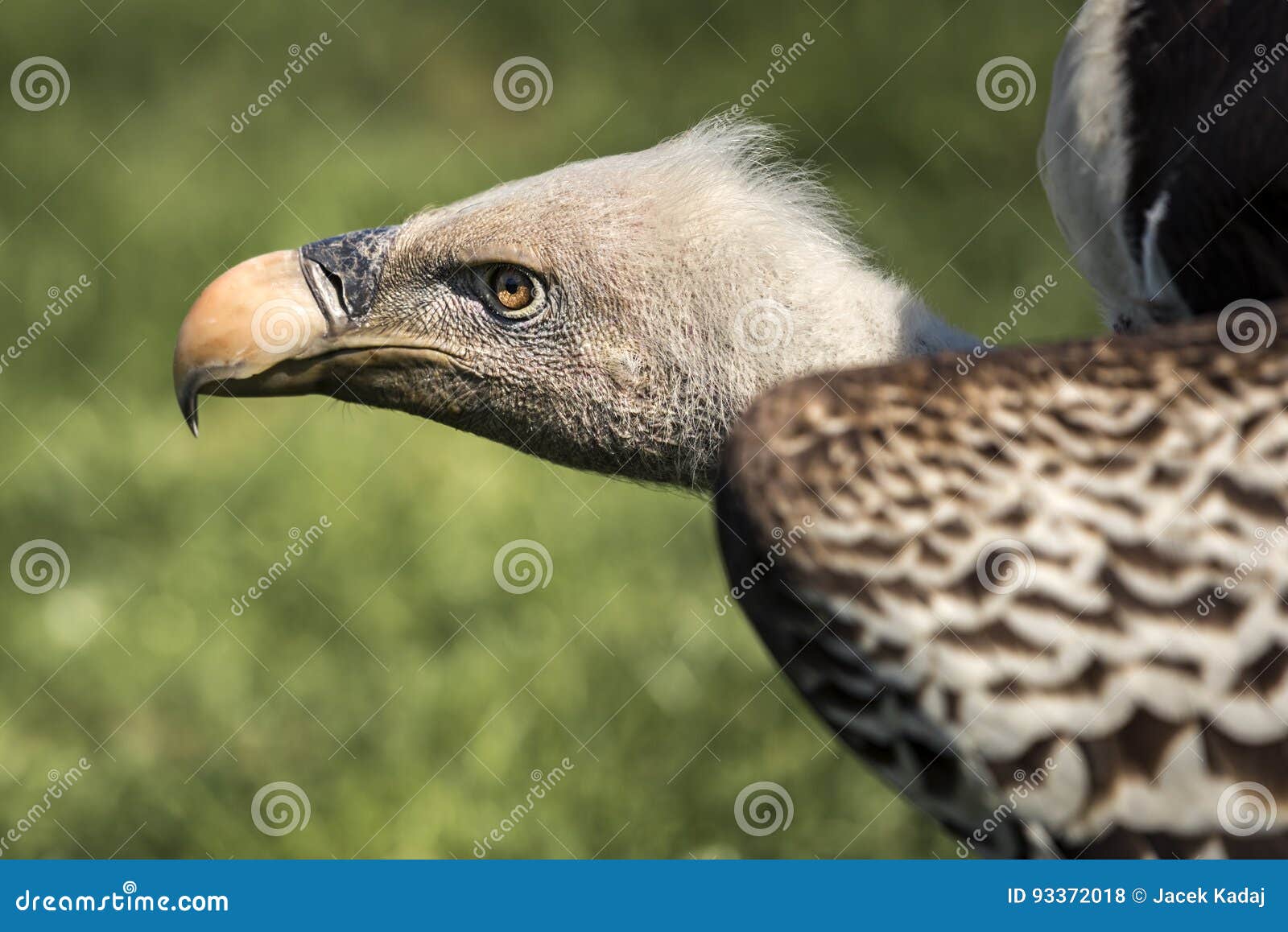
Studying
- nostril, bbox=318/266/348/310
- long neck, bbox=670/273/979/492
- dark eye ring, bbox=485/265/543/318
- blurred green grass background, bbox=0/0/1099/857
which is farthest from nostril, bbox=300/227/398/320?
blurred green grass background, bbox=0/0/1099/857

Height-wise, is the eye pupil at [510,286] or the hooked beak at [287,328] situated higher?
the eye pupil at [510,286]

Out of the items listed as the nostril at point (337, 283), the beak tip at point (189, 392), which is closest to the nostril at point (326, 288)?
the nostril at point (337, 283)

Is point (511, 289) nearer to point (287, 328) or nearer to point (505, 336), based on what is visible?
point (505, 336)

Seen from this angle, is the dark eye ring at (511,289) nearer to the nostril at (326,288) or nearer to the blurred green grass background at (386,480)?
the nostril at (326,288)

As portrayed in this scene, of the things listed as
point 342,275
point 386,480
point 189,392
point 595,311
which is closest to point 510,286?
point 595,311

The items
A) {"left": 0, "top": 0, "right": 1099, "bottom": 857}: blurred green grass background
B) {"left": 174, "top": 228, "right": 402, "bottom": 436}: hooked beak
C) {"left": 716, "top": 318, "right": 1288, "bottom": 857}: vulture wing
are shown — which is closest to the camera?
{"left": 716, "top": 318, "right": 1288, "bottom": 857}: vulture wing

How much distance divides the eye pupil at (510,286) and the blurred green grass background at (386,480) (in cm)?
49

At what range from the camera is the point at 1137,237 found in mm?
2373

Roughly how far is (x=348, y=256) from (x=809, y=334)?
0.64 metres

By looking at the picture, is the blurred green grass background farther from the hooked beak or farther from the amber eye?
the hooked beak

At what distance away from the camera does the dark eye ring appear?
236 centimetres

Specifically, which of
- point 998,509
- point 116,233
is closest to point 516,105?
point 116,233

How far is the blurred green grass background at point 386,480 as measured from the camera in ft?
10.6

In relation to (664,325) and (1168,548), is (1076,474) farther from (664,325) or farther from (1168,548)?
(664,325)
